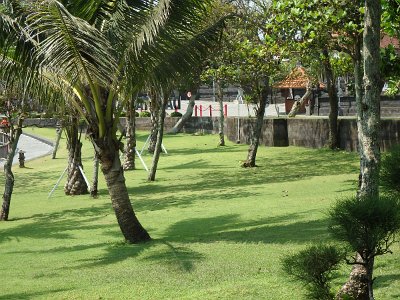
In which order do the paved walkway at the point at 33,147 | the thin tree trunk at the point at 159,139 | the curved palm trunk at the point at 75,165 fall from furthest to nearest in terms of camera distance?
the paved walkway at the point at 33,147
the thin tree trunk at the point at 159,139
the curved palm trunk at the point at 75,165

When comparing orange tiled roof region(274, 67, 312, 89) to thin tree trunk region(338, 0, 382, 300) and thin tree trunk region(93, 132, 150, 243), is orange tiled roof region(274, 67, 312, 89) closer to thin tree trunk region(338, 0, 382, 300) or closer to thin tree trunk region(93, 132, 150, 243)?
thin tree trunk region(93, 132, 150, 243)

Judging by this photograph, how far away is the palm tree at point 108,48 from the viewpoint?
10.7 metres

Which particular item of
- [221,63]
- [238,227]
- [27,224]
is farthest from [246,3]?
[238,227]

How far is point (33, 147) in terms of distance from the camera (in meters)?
44.9

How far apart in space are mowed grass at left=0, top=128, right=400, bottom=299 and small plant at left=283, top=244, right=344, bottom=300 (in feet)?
1.76

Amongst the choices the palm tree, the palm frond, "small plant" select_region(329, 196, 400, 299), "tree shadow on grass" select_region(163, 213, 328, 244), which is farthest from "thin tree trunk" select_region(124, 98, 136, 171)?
"small plant" select_region(329, 196, 400, 299)

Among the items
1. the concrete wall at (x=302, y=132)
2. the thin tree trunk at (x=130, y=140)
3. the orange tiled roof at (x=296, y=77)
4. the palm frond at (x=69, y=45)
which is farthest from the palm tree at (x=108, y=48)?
the orange tiled roof at (x=296, y=77)

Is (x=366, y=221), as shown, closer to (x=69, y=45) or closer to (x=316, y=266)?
(x=316, y=266)

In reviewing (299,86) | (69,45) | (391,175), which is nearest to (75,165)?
(69,45)

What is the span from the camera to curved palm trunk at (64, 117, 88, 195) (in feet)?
68.4

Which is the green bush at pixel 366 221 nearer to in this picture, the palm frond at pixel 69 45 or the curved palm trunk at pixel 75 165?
the palm frond at pixel 69 45

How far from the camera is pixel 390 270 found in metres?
8.55

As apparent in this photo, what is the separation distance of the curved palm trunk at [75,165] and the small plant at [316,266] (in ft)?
49.7

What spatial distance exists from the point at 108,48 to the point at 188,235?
332 cm
